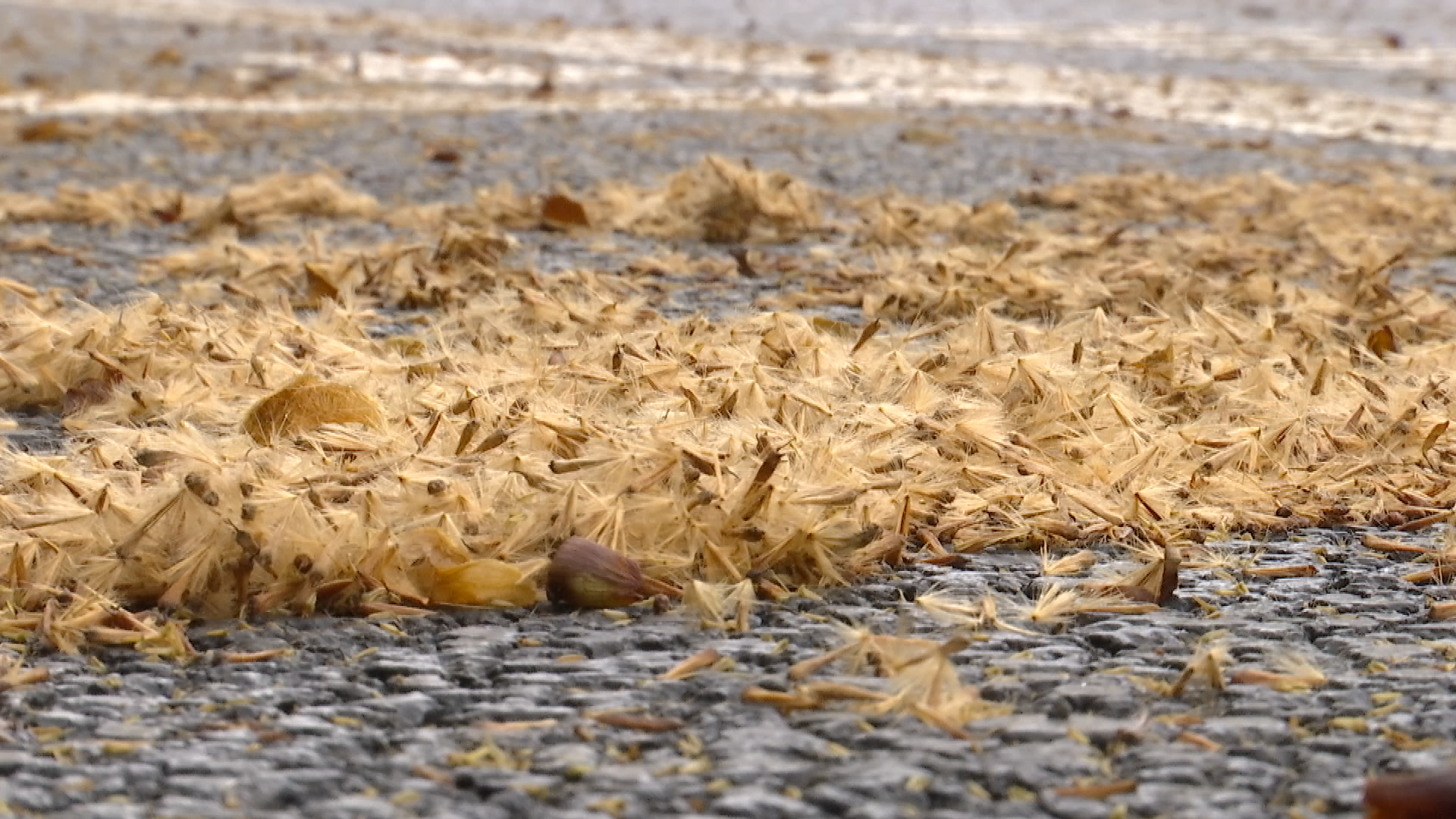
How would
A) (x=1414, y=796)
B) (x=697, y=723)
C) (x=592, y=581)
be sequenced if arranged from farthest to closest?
1. (x=592, y=581)
2. (x=697, y=723)
3. (x=1414, y=796)

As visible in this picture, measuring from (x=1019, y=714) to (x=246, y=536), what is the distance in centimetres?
141

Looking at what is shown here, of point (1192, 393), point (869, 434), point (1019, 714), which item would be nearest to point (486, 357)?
point (869, 434)

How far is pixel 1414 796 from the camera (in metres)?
2.14

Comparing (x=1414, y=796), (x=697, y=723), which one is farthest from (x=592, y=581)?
(x=1414, y=796)

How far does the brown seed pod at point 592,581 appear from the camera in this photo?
3055 millimetres

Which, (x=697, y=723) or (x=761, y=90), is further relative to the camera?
(x=761, y=90)

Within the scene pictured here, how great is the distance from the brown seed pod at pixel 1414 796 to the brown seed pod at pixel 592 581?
134 centimetres

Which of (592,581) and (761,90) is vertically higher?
(761,90)

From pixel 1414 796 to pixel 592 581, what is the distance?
1465mm

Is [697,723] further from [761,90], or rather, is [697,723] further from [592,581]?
[761,90]

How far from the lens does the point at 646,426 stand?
12.1ft

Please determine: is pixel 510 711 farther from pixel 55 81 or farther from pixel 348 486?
pixel 55 81

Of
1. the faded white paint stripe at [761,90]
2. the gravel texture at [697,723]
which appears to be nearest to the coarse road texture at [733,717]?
the gravel texture at [697,723]

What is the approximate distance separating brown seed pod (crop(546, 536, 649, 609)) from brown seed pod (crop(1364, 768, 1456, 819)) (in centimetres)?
134
